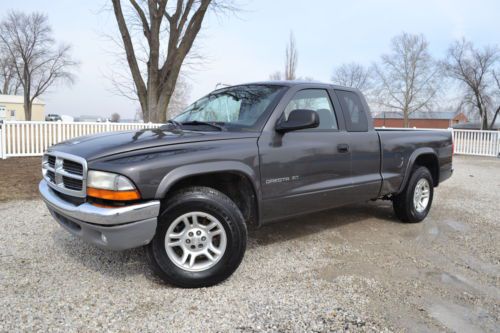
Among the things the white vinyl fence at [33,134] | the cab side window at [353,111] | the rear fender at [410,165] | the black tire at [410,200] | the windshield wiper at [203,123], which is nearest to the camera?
the windshield wiper at [203,123]

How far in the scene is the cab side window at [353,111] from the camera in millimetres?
4246

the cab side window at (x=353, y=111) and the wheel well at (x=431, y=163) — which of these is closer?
the cab side window at (x=353, y=111)

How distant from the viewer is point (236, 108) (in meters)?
3.84

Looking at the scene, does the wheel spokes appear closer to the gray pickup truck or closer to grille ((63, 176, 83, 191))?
the gray pickup truck

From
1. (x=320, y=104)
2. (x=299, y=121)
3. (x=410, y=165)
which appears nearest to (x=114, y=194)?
(x=299, y=121)

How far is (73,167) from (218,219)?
123 centimetres

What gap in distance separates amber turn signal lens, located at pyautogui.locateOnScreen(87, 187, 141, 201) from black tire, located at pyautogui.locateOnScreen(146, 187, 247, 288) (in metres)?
0.28

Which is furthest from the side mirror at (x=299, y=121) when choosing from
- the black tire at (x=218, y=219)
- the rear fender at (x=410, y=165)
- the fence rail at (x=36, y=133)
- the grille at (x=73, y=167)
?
the fence rail at (x=36, y=133)

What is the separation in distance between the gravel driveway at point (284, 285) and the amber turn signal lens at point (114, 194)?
0.81m

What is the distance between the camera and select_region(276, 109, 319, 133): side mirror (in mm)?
3312

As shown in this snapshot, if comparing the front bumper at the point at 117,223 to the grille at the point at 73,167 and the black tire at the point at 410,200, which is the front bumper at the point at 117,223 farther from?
the black tire at the point at 410,200

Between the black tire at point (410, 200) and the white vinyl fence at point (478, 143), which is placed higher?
the white vinyl fence at point (478, 143)

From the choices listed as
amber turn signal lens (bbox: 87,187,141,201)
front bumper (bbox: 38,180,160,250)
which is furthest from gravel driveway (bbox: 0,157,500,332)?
amber turn signal lens (bbox: 87,187,141,201)

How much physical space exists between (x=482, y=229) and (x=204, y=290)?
408 cm
